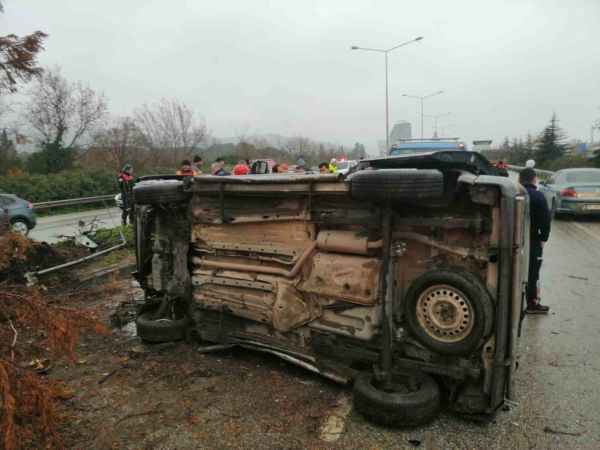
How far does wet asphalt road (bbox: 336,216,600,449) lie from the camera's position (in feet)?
9.38

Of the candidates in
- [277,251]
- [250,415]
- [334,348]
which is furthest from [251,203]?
[250,415]

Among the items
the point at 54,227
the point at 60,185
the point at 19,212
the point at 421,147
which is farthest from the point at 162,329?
the point at 60,185

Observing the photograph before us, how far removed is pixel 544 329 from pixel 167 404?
395 cm

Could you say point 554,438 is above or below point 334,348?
below

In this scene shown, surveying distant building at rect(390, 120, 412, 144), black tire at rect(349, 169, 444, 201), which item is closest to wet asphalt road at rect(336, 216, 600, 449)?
black tire at rect(349, 169, 444, 201)

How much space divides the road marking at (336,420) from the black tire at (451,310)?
2.52 ft

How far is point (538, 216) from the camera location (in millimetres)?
5195

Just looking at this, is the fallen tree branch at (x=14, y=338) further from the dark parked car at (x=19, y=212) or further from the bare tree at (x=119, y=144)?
the bare tree at (x=119, y=144)

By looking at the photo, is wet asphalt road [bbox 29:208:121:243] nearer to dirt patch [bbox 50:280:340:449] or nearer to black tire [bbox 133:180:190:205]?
black tire [bbox 133:180:190:205]

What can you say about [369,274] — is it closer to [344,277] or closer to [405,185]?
[344,277]

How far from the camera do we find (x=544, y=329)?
478 cm

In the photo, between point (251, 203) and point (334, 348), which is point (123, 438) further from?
point (251, 203)

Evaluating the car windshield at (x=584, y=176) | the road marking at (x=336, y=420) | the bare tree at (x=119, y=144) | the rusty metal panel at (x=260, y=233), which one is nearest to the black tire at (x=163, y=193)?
the rusty metal panel at (x=260, y=233)

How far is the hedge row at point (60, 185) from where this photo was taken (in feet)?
66.6
